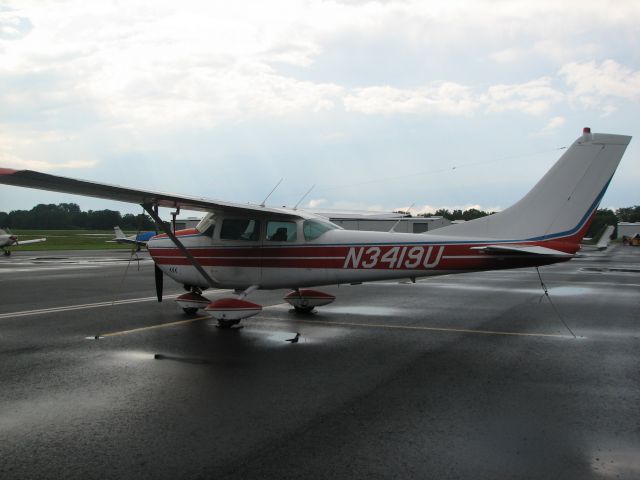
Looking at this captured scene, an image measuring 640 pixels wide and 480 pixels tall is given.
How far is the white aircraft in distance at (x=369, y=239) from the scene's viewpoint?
8383mm

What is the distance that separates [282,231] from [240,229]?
92 centimetres

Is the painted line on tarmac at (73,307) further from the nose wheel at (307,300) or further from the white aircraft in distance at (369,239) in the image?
the nose wheel at (307,300)

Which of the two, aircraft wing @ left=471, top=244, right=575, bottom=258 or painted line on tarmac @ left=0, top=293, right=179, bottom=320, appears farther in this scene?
painted line on tarmac @ left=0, top=293, right=179, bottom=320

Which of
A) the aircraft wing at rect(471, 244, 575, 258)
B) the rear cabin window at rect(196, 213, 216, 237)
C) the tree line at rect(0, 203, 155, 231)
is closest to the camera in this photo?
the aircraft wing at rect(471, 244, 575, 258)

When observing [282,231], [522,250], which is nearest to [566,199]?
[522,250]

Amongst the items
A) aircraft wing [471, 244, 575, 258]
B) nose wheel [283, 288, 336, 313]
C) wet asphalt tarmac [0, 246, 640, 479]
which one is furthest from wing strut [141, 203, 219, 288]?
aircraft wing [471, 244, 575, 258]

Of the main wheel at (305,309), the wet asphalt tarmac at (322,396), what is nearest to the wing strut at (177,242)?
the wet asphalt tarmac at (322,396)

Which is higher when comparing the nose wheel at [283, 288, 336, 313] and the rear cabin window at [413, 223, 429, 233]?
the rear cabin window at [413, 223, 429, 233]

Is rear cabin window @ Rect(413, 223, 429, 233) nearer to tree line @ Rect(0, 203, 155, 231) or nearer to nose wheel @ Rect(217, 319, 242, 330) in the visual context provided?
nose wheel @ Rect(217, 319, 242, 330)

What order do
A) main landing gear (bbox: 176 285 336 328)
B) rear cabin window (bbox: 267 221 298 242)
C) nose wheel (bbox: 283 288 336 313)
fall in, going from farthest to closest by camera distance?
nose wheel (bbox: 283 288 336 313) < rear cabin window (bbox: 267 221 298 242) < main landing gear (bbox: 176 285 336 328)

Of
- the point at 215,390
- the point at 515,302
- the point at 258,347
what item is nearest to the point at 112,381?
the point at 215,390

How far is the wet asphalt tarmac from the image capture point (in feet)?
12.9

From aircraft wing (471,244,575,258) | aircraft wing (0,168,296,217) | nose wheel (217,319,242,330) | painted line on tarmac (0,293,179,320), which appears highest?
aircraft wing (0,168,296,217)

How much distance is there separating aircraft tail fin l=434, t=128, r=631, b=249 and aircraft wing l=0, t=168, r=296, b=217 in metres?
3.95
